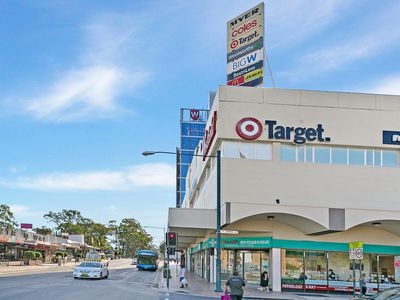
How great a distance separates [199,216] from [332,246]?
8.61 m

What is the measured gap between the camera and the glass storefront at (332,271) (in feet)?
108

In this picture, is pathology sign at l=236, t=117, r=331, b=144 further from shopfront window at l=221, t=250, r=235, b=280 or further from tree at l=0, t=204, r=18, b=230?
tree at l=0, t=204, r=18, b=230

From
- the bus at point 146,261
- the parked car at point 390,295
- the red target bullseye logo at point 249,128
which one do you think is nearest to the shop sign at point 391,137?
the red target bullseye logo at point 249,128

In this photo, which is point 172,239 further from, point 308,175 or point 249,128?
point 308,175

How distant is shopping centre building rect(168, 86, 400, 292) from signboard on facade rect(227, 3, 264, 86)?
3854 mm

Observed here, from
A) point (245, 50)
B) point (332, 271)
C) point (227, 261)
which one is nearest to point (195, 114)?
point (245, 50)

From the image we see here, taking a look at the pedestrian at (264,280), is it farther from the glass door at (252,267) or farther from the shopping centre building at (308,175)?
the glass door at (252,267)

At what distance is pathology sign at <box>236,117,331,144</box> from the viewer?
109ft

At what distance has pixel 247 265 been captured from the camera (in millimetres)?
35594

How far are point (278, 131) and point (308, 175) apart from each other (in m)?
3.32

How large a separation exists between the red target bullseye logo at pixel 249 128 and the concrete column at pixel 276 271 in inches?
290

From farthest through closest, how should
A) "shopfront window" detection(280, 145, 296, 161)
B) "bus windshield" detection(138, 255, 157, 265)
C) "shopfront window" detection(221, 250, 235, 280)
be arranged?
"bus windshield" detection(138, 255, 157, 265), "shopfront window" detection(221, 250, 235, 280), "shopfront window" detection(280, 145, 296, 161)

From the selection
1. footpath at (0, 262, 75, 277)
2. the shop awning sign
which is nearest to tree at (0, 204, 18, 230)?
footpath at (0, 262, 75, 277)

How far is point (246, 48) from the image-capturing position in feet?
127
